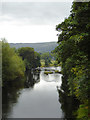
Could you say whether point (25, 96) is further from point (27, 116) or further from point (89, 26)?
point (89, 26)

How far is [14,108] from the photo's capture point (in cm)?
2047

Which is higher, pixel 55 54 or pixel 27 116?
pixel 55 54

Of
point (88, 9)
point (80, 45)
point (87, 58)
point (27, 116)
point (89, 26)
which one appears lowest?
point (27, 116)

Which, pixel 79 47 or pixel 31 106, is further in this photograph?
pixel 31 106

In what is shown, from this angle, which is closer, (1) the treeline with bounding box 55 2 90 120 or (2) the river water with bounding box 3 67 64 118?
(1) the treeline with bounding box 55 2 90 120

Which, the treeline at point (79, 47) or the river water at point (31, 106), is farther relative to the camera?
the river water at point (31, 106)

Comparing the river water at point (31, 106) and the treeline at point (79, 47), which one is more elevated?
the treeline at point (79, 47)

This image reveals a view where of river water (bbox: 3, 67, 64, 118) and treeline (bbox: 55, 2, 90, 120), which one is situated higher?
treeline (bbox: 55, 2, 90, 120)

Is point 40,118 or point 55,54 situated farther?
point 40,118

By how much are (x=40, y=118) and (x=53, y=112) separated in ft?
8.01

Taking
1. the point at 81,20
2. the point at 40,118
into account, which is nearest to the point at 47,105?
the point at 40,118

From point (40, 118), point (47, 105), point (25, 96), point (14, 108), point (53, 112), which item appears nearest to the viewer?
point (40, 118)

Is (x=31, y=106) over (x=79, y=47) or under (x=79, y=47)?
under

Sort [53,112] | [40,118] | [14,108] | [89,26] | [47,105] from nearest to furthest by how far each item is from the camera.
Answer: [89,26], [40,118], [53,112], [14,108], [47,105]
